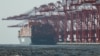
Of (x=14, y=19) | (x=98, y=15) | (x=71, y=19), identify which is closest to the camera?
(x=98, y=15)

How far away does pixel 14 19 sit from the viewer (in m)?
192

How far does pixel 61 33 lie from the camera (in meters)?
173

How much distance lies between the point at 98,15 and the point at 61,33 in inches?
1011

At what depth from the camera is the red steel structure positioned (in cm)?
15212

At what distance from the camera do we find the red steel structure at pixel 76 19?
15212cm

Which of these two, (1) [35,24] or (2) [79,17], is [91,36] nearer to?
(2) [79,17]

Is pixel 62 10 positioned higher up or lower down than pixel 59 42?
higher up

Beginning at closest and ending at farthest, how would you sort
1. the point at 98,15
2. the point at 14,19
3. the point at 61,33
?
1. the point at 98,15
2. the point at 61,33
3. the point at 14,19

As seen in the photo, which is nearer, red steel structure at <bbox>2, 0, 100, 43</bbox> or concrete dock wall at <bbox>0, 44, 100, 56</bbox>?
concrete dock wall at <bbox>0, 44, 100, 56</bbox>

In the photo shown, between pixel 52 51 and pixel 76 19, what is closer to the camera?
pixel 52 51

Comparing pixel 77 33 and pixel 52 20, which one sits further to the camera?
pixel 52 20

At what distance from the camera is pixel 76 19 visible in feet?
533

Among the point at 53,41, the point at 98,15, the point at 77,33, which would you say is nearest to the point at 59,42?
the point at 53,41

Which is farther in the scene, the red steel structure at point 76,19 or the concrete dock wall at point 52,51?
the red steel structure at point 76,19
